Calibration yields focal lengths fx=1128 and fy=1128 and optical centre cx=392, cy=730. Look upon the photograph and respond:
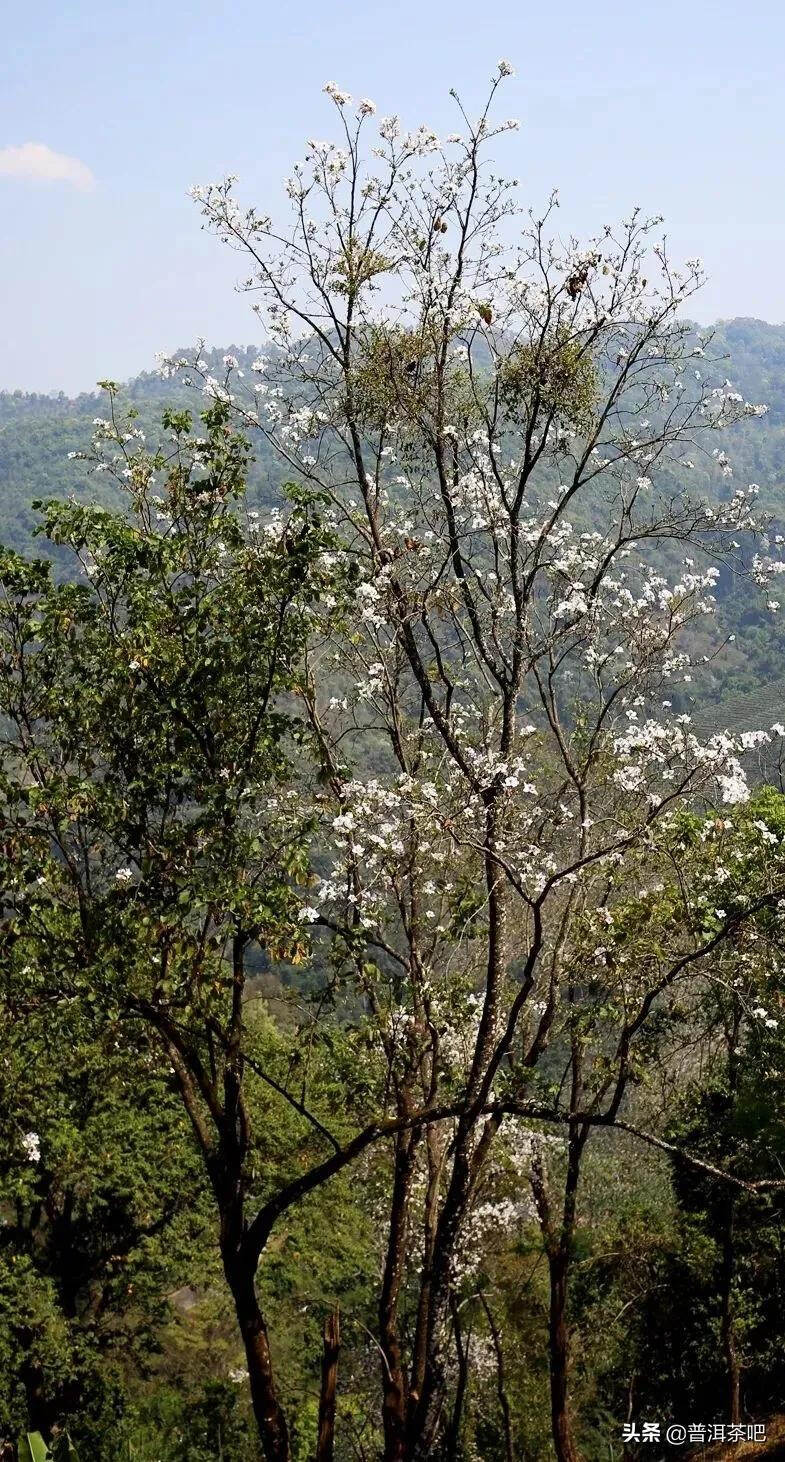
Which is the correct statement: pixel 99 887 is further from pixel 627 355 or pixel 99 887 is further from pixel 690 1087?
pixel 690 1087

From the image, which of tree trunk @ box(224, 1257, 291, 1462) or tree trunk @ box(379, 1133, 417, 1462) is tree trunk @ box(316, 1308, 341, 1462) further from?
tree trunk @ box(379, 1133, 417, 1462)

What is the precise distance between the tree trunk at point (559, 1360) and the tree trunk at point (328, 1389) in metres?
5.02

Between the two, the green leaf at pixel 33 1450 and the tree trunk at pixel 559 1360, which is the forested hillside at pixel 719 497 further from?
the green leaf at pixel 33 1450

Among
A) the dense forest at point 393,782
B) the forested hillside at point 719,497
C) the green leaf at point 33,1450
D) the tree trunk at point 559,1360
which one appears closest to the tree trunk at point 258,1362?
the dense forest at point 393,782

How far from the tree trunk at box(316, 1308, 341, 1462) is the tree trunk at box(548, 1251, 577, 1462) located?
5.02m

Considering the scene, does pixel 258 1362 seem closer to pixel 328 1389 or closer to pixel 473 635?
pixel 328 1389

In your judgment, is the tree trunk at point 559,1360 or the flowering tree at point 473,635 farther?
the tree trunk at point 559,1360

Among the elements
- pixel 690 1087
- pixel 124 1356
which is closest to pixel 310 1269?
pixel 124 1356

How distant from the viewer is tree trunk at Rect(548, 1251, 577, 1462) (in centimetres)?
1116

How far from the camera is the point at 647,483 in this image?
8.82m

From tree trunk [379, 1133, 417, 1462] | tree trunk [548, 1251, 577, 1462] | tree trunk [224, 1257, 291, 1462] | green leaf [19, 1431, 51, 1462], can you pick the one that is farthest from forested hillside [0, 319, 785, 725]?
green leaf [19, 1431, 51, 1462]

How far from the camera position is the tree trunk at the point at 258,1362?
24.7ft

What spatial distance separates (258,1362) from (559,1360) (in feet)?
16.5

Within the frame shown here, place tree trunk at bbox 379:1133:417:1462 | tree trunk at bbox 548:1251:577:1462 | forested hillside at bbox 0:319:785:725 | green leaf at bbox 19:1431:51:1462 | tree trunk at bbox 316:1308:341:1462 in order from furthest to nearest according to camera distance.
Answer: forested hillside at bbox 0:319:785:725 → tree trunk at bbox 548:1251:577:1462 → tree trunk at bbox 379:1133:417:1462 → tree trunk at bbox 316:1308:341:1462 → green leaf at bbox 19:1431:51:1462
